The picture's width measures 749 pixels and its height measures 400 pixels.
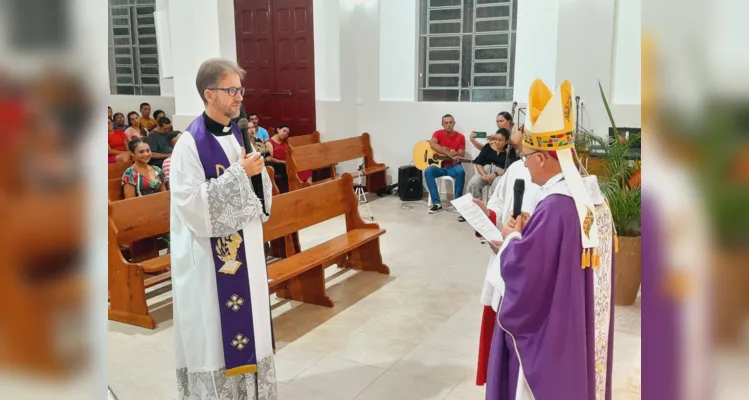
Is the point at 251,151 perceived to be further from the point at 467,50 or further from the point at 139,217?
the point at 467,50

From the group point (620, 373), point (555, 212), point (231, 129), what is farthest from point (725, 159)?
point (620, 373)


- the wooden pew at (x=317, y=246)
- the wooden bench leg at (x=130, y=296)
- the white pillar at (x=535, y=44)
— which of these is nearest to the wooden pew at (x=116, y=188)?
the wooden bench leg at (x=130, y=296)

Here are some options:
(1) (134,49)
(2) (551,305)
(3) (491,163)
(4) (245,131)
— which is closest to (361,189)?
(3) (491,163)

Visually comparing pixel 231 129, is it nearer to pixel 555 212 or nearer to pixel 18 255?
pixel 555 212

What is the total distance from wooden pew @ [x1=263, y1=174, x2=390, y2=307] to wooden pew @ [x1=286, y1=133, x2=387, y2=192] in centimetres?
181

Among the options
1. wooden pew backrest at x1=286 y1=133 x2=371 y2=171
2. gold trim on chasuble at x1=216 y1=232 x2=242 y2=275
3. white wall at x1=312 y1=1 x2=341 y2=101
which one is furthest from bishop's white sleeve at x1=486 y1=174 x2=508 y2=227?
white wall at x1=312 y1=1 x2=341 y2=101

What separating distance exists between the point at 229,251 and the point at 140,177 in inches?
117

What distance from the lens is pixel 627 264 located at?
4.22 m

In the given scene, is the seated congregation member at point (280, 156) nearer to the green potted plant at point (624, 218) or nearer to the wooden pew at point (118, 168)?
the wooden pew at point (118, 168)

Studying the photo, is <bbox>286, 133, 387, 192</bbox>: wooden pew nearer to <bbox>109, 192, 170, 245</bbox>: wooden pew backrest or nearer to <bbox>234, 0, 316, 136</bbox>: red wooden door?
<bbox>234, 0, 316, 136</bbox>: red wooden door

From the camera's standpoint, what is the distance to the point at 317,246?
4801 millimetres

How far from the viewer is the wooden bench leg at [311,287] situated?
449cm

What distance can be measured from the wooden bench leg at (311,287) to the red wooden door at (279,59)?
5.29 metres

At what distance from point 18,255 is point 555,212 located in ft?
6.14
